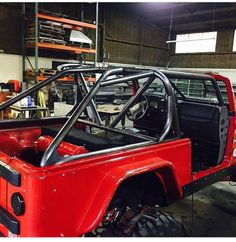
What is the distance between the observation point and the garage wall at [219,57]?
13.8m

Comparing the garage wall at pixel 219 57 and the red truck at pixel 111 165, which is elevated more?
the garage wall at pixel 219 57

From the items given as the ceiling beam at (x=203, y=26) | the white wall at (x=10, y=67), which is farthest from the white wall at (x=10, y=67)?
the ceiling beam at (x=203, y=26)

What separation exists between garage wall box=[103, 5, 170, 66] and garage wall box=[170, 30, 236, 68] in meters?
1.64

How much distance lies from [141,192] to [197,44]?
1450 cm

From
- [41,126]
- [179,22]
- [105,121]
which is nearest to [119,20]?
[179,22]

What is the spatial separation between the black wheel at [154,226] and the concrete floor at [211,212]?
2.99ft

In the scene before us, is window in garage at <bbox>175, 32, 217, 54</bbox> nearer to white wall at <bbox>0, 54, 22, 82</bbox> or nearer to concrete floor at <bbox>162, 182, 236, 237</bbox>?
white wall at <bbox>0, 54, 22, 82</bbox>

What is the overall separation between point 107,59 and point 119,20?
1.97 metres

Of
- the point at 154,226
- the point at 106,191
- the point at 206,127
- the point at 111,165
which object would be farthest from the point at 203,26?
the point at 106,191

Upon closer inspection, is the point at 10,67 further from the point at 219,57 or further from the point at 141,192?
the point at 219,57

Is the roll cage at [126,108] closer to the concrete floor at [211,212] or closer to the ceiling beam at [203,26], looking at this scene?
the concrete floor at [211,212]

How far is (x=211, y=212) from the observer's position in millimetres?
3355

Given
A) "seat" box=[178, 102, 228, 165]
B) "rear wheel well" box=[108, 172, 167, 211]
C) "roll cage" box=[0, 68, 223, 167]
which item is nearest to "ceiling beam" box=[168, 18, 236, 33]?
"seat" box=[178, 102, 228, 165]

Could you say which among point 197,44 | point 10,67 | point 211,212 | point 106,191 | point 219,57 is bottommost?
point 211,212
